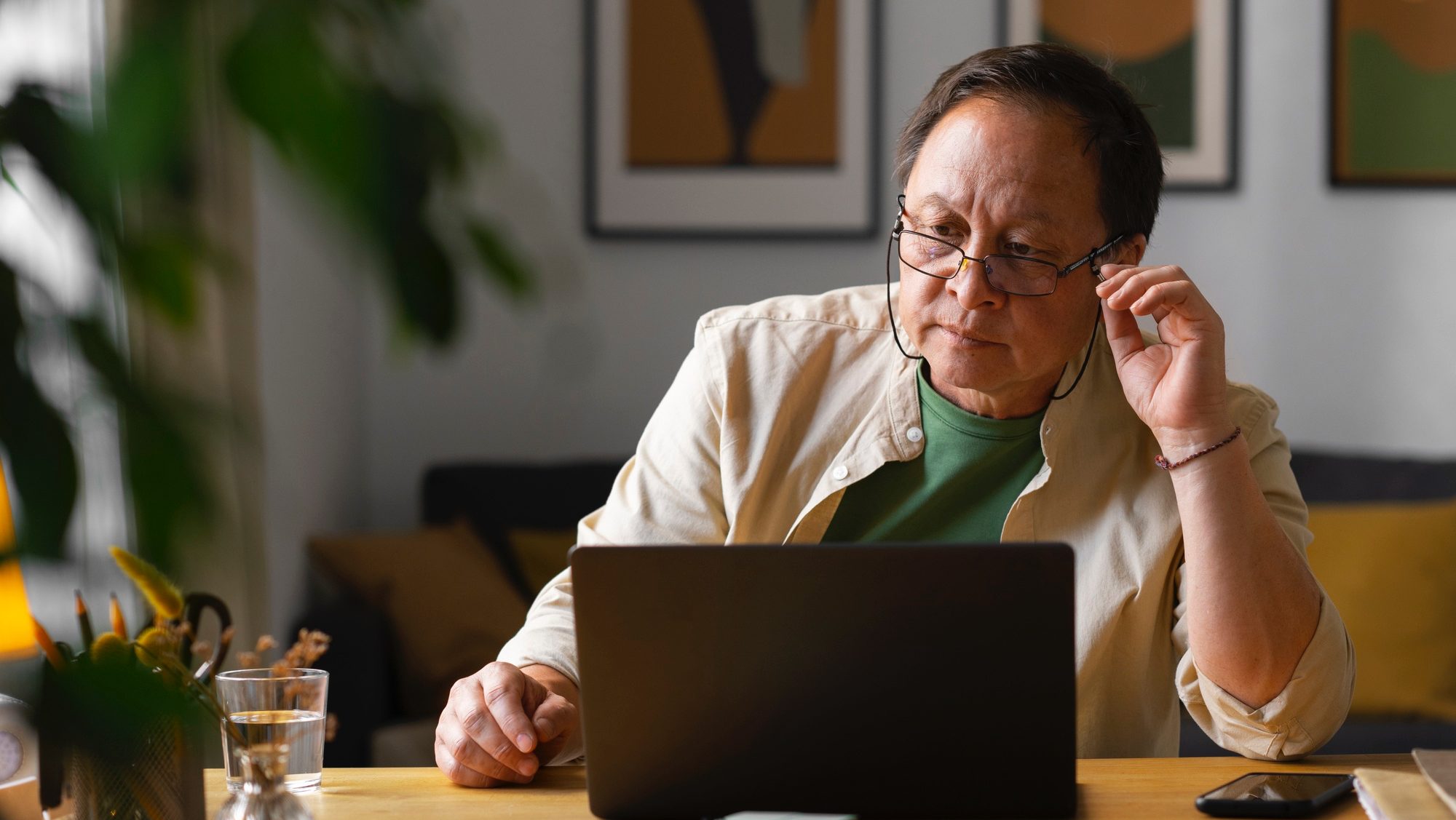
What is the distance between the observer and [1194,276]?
12.0 ft

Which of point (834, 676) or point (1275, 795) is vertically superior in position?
point (834, 676)

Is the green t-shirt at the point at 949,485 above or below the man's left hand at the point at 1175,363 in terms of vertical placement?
below

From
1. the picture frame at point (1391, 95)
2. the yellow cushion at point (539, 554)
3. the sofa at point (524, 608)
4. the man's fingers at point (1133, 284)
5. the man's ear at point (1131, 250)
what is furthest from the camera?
the picture frame at point (1391, 95)

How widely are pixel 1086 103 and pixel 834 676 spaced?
0.76 metres

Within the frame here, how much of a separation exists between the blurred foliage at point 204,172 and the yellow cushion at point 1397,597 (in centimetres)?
301

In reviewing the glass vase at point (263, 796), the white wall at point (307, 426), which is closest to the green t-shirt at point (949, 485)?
the glass vase at point (263, 796)

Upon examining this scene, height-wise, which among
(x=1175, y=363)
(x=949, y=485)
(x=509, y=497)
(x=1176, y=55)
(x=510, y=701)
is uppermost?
(x=1176, y=55)

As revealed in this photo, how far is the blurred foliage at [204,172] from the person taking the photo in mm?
206

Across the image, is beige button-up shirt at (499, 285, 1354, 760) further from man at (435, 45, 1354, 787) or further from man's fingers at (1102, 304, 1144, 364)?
man's fingers at (1102, 304, 1144, 364)

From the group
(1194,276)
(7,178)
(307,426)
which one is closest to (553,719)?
(7,178)

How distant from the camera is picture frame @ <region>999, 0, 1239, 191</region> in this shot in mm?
3592

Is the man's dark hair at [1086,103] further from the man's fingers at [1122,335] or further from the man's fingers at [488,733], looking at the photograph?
the man's fingers at [488,733]

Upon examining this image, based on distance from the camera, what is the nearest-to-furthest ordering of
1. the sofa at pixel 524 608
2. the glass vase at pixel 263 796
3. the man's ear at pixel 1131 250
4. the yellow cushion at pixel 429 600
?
the glass vase at pixel 263 796
the man's ear at pixel 1131 250
the sofa at pixel 524 608
the yellow cushion at pixel 429 600

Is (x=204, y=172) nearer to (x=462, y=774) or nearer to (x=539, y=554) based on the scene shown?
(x=462, y=774)
